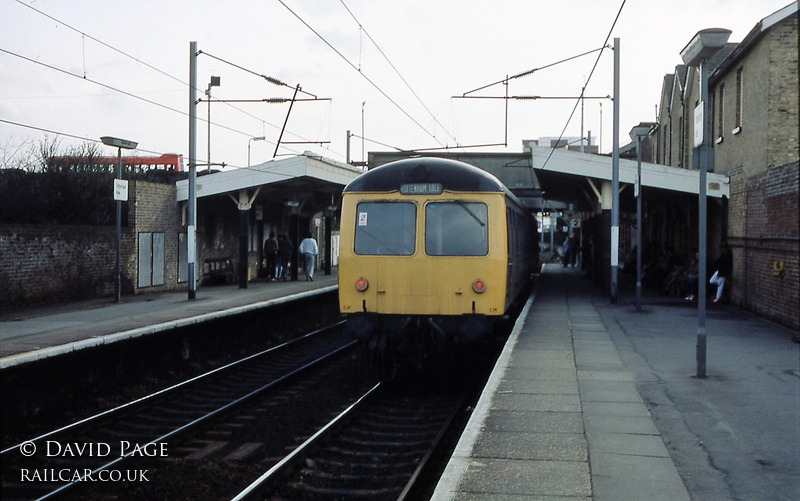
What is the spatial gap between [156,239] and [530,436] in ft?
51.4

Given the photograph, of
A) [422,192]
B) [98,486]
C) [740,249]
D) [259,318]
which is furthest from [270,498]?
[740,249]

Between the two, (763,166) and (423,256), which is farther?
(763,166)

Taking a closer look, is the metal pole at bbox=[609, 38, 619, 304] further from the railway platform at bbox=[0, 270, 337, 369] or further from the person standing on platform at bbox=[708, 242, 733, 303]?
the railway platform at bbox=[0, 270, 337, 369]

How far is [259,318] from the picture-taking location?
1667 cm

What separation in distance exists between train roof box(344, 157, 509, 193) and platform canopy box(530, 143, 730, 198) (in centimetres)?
972

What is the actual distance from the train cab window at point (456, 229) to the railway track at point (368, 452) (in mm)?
1894

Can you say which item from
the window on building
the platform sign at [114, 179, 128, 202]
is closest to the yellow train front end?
the platform sign at [114, 179, 128, 202]

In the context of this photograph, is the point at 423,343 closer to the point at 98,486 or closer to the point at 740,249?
the point at 98,486

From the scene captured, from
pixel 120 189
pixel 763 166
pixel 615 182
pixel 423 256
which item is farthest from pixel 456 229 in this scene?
pixel 615 182

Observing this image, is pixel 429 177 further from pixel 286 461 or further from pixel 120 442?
pixel 120 442

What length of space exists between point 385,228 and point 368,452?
3.66m

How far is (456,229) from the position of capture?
34.6 feet

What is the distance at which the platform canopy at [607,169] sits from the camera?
19500 millimetres

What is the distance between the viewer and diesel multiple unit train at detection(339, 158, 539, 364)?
10.3 metres
